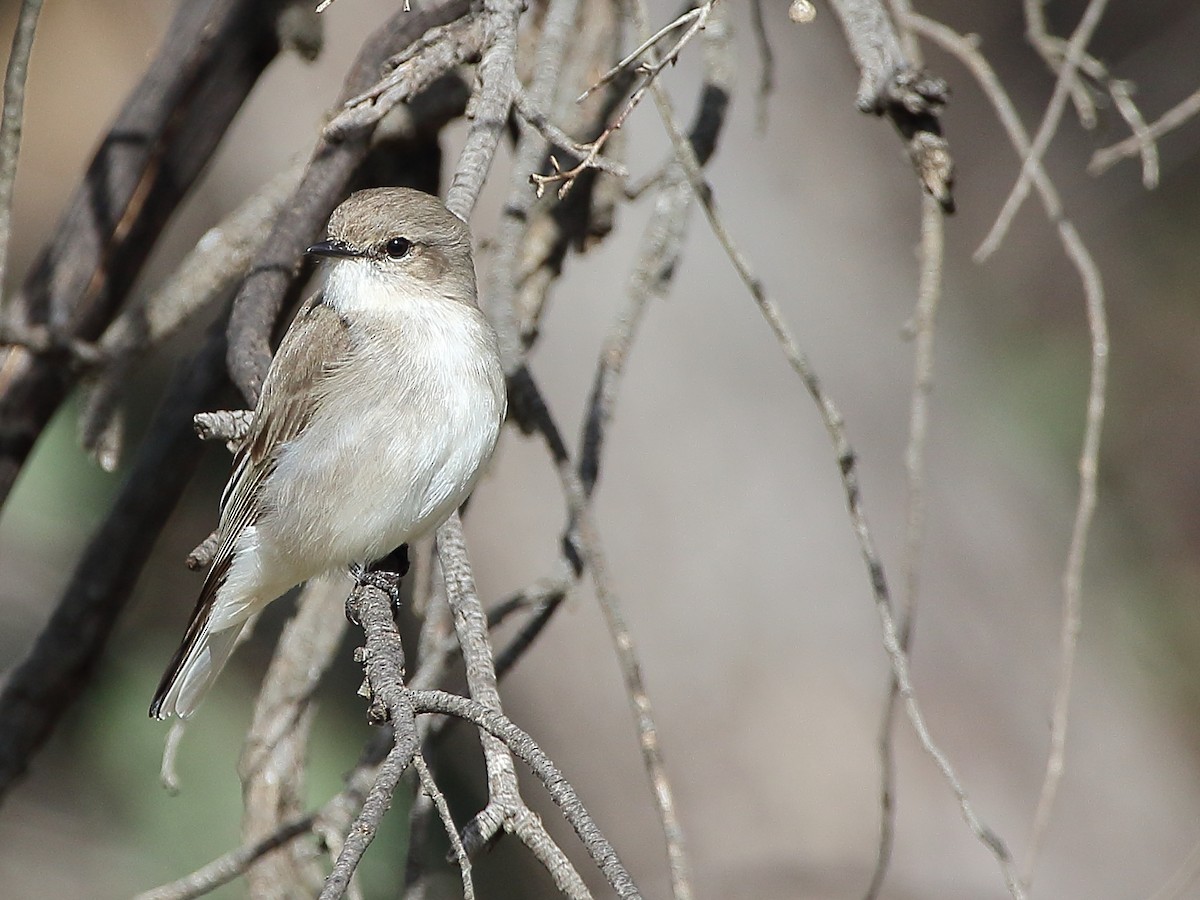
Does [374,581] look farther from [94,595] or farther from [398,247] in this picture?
[94,595]

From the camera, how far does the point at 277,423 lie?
309cm

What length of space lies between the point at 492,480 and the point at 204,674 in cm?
180

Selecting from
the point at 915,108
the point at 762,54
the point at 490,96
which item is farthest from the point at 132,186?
the point at 915,108

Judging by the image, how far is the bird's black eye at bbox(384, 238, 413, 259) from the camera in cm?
312

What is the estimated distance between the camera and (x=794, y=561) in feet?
16.3

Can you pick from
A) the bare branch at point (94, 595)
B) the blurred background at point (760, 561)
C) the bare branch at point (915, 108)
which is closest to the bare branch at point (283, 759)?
the bare branch at point (94, 595)

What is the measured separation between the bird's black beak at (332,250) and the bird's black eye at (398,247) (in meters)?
0.07

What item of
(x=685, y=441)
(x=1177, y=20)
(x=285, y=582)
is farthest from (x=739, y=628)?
(x=1177, y=20)

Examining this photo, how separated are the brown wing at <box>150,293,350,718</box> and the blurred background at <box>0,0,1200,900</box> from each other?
114cm

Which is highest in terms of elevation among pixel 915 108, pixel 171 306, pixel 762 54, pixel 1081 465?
pixel 762 54

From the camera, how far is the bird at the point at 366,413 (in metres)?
2.94

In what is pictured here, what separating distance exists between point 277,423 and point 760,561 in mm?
2360

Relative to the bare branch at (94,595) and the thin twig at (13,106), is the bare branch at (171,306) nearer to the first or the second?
the bare branch at (94,595)

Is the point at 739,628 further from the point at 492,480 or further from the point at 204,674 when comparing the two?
the point at 204,674
